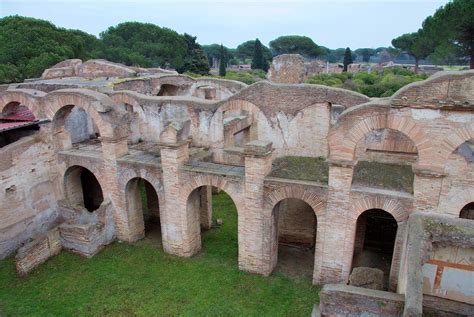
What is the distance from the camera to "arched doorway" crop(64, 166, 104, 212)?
13.7 m

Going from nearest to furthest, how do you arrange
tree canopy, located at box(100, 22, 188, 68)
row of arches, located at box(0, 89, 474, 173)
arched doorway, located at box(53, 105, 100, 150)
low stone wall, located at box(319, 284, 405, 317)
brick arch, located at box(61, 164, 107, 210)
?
low stone wall, located at box(319, 284, 405, 317), row of arches, located at box(0, 89, 474, 173), brick arch, located at box(61, 164, 107, 210), arched doorway, located at box(53, 105, 100, 150), tree canopy, located at box(100, 22, 188, 68)

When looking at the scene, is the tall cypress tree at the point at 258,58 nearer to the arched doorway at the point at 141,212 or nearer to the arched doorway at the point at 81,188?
the arched doorway at the point at 81,188

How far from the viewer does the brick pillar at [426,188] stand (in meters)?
8.48

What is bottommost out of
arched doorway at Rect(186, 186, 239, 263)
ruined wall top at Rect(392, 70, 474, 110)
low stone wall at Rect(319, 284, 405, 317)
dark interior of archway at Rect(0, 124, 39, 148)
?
arched doorway at Rect(186, 186, 239, 263)

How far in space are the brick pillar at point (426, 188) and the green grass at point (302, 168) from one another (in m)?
2.29

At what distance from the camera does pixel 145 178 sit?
11820mm

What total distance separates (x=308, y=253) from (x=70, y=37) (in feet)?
104

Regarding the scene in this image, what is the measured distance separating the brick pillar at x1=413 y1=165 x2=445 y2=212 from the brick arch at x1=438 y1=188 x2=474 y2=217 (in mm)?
484

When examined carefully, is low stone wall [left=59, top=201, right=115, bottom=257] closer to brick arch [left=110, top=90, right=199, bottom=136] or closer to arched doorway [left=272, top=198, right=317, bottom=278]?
brick arch [left=110, top=90, right=199, bottom=136]

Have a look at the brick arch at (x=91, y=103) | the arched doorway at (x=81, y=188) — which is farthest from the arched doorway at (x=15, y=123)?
the arched doorway at (x=81, y=188)

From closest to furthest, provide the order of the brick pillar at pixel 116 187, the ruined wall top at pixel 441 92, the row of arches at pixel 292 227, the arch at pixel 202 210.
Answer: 1. the ruined wall top at pixel 441 92
2. the arch at pixel 202 210
3. the row of arches at pixel 292 227
4. the brick pillar at pixel 116 187

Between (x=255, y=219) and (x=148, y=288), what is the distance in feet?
12.0

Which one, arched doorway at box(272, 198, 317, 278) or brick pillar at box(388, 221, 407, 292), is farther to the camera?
arched doorway at box(272, 198, 317, 278)

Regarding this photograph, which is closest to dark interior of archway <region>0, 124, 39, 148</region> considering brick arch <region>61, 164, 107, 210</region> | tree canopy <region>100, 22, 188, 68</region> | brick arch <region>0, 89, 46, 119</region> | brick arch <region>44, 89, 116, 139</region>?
brick arch <region>0, 89, 46, 119</region>
